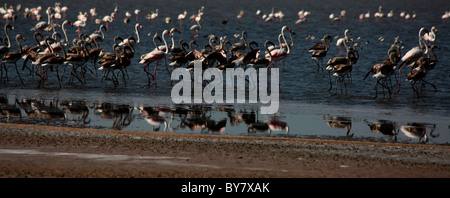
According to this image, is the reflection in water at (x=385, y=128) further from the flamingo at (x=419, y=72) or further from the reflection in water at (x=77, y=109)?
the reflection in water at (x=77, y=109)

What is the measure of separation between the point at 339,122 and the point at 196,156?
18.8ft

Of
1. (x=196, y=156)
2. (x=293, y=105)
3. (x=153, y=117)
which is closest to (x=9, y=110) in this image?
(x=153, y=117)

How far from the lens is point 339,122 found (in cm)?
1428

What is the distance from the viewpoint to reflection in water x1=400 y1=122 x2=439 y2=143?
12.4 m

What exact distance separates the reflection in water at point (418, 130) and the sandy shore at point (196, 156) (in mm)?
1197

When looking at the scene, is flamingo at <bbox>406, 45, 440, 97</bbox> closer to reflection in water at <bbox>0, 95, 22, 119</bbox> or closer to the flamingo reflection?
the flamingo reflection

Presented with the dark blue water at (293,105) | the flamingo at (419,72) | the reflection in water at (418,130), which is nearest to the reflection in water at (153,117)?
A: the dark blue water at (293,105)

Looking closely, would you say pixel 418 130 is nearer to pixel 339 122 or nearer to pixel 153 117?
pixel 339 122

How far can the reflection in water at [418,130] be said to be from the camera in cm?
1241

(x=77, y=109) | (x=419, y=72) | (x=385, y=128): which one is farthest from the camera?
(x=419, y=72)
